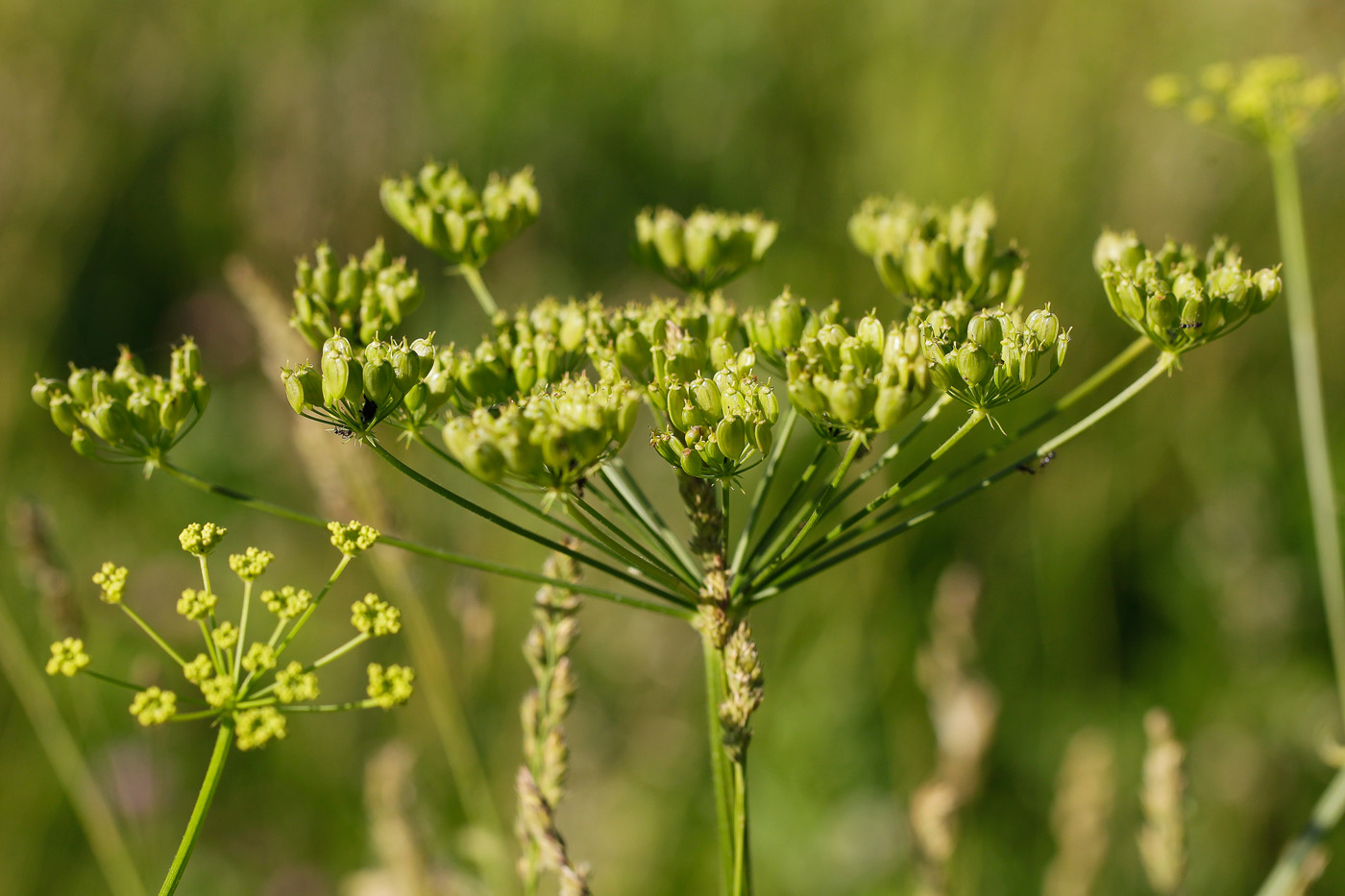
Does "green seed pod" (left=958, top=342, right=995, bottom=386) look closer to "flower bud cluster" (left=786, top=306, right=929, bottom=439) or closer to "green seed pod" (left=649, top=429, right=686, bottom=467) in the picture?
"flower bud cluster" (left=786, top=306, right=929, bottom=439)

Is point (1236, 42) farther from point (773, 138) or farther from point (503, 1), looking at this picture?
point (503, 1)

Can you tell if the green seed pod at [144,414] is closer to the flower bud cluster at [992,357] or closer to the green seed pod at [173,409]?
the green seed pod at [173,409]

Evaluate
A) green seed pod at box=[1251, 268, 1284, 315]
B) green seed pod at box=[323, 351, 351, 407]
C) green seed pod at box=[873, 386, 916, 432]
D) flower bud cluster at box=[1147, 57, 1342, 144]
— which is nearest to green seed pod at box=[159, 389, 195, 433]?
green seed pod at box=[323, 351, 351, 407]

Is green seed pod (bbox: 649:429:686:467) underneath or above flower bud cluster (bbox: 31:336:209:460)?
underneath

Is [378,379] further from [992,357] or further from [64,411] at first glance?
[992,357]

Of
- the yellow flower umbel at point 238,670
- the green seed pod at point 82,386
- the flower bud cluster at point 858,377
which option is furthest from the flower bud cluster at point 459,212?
the yellow flower umbel at point 238,670
